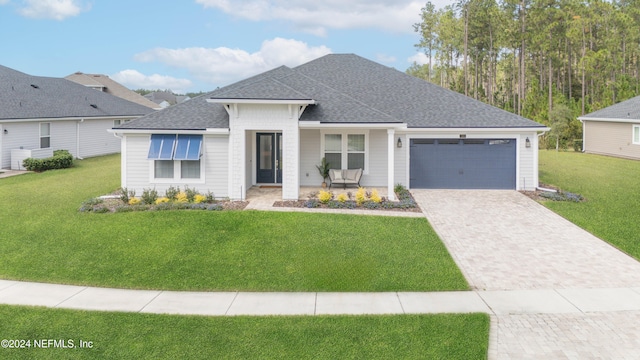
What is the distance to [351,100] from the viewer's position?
56.9 feet

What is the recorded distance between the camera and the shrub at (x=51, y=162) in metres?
23.1

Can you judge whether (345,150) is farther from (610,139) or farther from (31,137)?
(610,139)

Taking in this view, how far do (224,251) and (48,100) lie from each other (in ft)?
82.0

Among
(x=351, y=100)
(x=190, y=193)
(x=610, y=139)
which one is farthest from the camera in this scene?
(x=610, y=139)

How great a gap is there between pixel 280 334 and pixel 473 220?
28.3 feet

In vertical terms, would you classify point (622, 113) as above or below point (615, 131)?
above

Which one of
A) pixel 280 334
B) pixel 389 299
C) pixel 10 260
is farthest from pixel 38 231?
pixel 389 299

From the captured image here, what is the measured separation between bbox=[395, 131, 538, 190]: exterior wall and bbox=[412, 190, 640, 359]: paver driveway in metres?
1.38

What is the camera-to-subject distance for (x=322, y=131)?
17984mm

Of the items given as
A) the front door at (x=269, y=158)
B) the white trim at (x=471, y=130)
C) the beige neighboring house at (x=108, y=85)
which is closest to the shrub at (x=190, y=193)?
the front door at (x=269, y=158)

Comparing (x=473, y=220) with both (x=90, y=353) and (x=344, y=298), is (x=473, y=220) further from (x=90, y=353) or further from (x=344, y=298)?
(x=90, y=353)

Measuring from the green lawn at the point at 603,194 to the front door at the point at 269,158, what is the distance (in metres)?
10.4

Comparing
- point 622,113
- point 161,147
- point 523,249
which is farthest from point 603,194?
point 622,113

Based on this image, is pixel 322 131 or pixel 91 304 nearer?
pixel 91 304
